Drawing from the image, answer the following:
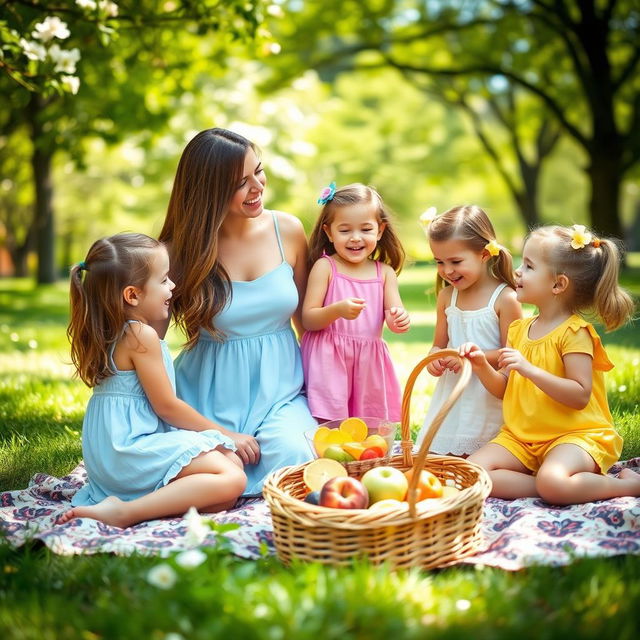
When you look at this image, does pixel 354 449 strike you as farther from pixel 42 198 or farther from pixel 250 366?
pixel 42 198

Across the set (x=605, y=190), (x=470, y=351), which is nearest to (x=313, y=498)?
(x=470, y=351)

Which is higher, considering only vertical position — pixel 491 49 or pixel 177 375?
pixel 491 49

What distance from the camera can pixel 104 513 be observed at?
129 inches

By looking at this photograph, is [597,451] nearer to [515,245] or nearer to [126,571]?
[126,571]

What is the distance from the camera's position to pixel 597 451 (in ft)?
11.6

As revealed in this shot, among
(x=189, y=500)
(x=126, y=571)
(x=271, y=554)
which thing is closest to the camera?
(x=126, y=571)

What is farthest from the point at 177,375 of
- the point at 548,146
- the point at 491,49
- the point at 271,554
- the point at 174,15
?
the point at 548,146

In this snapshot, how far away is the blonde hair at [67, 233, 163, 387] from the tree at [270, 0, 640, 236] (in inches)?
452

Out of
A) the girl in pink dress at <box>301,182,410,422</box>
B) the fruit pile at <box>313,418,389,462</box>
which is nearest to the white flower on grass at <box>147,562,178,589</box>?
the fruit pile at <box>313,418,389,462</box>

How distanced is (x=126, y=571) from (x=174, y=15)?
→ 14.6 ft

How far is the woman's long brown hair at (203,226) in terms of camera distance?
3.95m

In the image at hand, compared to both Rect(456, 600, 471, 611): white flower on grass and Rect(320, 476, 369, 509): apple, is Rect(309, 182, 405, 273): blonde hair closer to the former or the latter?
Rect(320, 476, 369, 509): apple

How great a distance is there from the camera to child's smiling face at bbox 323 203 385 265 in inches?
158

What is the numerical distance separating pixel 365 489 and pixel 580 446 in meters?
1.11
